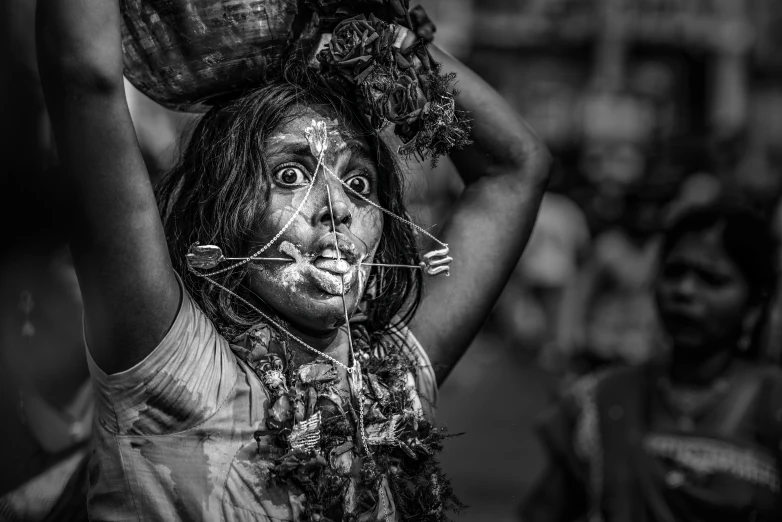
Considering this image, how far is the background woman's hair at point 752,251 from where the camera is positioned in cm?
518

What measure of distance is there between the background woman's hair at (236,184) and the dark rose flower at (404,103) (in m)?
0.13

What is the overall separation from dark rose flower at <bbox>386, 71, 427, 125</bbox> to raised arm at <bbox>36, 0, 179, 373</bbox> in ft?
2.02

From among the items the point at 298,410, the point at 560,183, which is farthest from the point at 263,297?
the point at 560,183

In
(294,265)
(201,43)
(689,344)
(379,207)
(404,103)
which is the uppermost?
(201,43)

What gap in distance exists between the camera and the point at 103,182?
2.06 m

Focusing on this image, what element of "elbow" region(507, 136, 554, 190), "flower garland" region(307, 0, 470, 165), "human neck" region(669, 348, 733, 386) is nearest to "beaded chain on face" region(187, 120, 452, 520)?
"flower garland" region(307, 0, 470, 165)

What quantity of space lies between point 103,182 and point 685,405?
371cm

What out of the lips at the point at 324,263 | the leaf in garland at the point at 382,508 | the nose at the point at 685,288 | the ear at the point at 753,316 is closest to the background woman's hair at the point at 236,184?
the lips at the point at 324,263

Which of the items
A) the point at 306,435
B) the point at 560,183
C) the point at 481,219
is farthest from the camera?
the point at 560,183

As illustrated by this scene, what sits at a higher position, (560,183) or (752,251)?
(752,251)

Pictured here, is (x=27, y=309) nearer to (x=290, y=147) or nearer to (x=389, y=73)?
(x=290, y=147)

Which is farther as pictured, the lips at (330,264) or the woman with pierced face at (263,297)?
the lips at (330,264)

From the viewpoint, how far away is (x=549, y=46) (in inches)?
1036

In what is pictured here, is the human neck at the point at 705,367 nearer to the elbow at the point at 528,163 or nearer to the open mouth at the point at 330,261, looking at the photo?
the elbow at the point at 528,163
